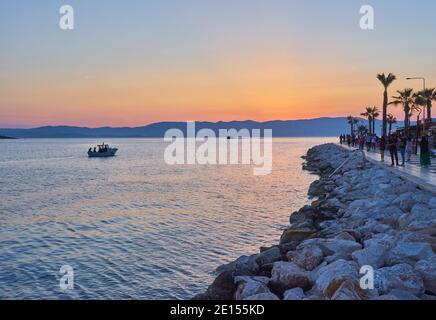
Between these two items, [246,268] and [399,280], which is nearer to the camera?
[399,280]

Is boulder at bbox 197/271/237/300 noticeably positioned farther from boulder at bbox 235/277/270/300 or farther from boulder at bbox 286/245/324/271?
boulder at bbox 286/245/324/271

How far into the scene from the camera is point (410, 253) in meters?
8.60

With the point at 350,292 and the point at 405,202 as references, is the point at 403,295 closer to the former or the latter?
the point at 350,292

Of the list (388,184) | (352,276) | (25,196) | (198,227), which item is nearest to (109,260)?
(198,227)

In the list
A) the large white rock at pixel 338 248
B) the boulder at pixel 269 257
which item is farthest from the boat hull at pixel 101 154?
the large white rock at pixel 338 248

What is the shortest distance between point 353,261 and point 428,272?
54.9 inches

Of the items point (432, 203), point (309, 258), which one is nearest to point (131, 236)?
point (309, 258)

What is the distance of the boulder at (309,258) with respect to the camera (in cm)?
917

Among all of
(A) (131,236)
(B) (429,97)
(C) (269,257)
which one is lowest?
(A) (131,236)

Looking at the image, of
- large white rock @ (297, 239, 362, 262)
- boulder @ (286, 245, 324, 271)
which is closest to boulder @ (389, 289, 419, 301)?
large white rock @ (297, 239, 362, 262)

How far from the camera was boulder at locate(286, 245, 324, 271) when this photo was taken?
361 inches

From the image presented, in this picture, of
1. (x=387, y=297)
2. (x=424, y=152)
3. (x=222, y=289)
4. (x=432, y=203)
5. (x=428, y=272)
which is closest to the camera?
(x=387, y=297)
